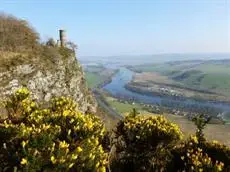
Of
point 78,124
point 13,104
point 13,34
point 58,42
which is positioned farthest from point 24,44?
point 78,124

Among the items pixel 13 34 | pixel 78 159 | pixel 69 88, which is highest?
pixel 13 34

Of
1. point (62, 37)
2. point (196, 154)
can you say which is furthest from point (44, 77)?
point (196, 154)

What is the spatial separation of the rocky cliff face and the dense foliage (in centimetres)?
1621

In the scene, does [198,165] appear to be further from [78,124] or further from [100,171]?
[78,124]

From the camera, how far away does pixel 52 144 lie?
10383 millimetres

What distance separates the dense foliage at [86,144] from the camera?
32.8 ft

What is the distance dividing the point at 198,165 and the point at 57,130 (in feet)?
14.5

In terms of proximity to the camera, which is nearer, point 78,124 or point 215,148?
point 78,124

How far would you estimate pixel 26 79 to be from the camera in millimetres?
33750

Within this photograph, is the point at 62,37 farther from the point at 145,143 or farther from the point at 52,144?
the point at 52,144

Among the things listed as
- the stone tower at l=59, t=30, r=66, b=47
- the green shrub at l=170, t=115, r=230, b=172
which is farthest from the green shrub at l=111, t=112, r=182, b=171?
the stone tower at l=59, t=30, r=66, b=47

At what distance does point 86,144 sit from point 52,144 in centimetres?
128

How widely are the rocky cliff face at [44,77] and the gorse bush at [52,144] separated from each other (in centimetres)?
1790

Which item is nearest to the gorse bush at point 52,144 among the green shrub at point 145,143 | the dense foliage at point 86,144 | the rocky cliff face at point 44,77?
the dense foliage at point 86,144
